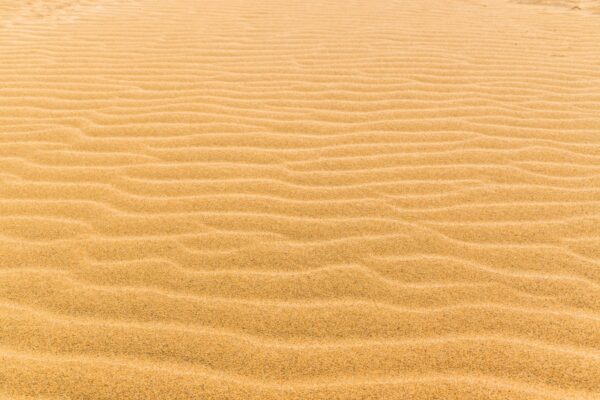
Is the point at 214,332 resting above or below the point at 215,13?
below

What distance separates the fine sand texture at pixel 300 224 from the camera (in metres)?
1.81

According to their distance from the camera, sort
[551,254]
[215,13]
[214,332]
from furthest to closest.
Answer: [215,13] < [551,254] < [214,332]

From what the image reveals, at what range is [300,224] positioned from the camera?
259 centimetres

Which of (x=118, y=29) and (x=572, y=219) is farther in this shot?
(x=118, y=29)

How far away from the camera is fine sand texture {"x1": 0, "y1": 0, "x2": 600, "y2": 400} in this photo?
181cm

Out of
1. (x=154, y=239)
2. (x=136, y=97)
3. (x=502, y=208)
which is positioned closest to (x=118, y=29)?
(x=136, y=97)

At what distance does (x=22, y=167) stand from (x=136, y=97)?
4.05ft

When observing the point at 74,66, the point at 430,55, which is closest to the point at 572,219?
the point at 430,55

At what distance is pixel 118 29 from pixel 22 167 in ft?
11.3

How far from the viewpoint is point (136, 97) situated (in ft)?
13.5

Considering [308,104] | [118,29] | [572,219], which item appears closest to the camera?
[572,219]

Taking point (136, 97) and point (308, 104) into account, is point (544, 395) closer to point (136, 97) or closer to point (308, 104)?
point (308, 104)

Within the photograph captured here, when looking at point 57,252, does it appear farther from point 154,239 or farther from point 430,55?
point 430,55

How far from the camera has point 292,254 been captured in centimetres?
237
